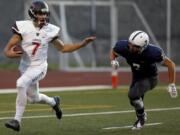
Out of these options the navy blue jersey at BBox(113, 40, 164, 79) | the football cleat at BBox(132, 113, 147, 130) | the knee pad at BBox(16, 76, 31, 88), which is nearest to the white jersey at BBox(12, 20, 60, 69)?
the knee pad at BBox(16, 76, 31, 88)

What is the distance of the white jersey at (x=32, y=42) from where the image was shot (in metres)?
11.0

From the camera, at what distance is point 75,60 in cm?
3123

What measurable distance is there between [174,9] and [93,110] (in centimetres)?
2013

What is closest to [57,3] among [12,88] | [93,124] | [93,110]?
[12,88]

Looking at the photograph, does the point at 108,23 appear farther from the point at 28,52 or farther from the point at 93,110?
the point at 28,52

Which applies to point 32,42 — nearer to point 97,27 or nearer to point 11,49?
point 11,49

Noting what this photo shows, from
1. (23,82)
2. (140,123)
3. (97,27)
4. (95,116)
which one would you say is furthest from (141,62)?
(97,27)

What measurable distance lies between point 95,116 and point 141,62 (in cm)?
240

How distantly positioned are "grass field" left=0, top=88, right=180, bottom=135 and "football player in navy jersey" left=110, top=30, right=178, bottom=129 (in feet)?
1.77

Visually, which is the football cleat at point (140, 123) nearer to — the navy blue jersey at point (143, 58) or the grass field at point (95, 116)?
the grass field at point (95, 116)

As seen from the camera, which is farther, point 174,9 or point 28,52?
point 174,9

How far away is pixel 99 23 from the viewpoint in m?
32.2

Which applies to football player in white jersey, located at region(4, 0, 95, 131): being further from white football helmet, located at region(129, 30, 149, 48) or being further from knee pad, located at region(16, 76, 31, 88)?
white football helmet, located at region(129, 30, 149, 48)

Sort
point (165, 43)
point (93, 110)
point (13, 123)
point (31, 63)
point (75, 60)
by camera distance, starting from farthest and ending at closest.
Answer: point (165, 43) < point (75, 60) < point (93, 110) < point (31, 63) < point (13, 123)
